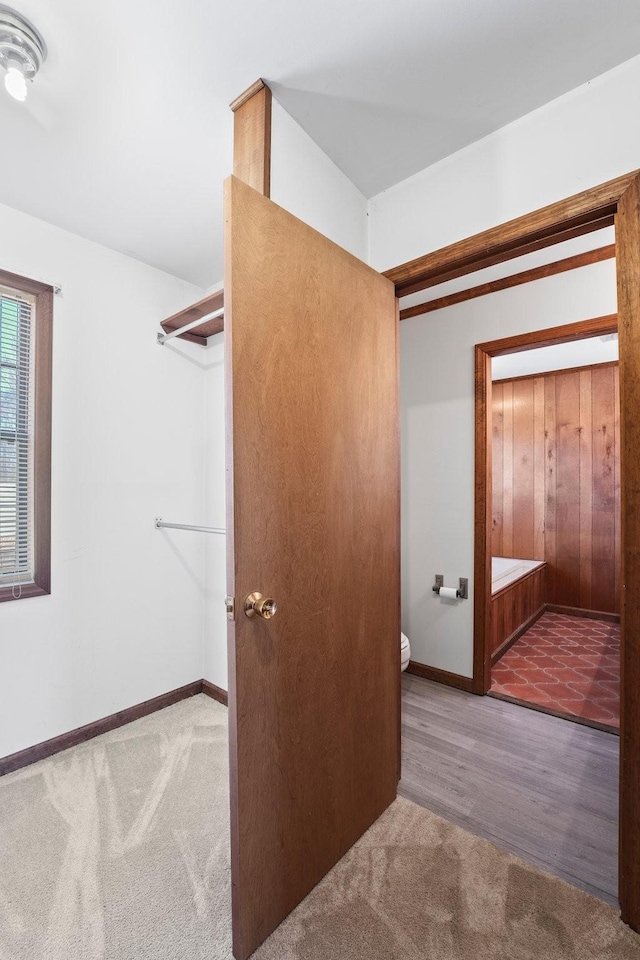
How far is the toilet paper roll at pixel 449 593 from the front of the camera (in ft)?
8.68

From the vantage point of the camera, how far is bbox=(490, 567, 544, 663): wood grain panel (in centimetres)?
299

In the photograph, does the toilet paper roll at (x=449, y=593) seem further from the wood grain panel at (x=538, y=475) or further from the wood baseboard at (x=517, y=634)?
the wood grain panel at (x=538, y=475)

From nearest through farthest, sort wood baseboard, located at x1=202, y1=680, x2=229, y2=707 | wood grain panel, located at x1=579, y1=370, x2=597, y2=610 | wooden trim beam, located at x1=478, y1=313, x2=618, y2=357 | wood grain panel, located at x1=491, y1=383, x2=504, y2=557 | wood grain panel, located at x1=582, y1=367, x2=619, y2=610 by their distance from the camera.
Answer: wooden trim beam, located at x1=478, y1=313, x2=618, y2=357 < wood baseboard, located at x1=202, y1=680, x2=229, y2=707 < wood grain panel, located at x1=582, y1=367, x2=619, y2=610 < wood grain panel, located at x1=579, y1=370, x2=597, y2=610 < wood grain panel, located at x1=491, y1=383, x2=504, y2=557

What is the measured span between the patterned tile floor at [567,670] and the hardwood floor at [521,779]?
7.3 inches

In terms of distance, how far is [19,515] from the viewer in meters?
1.94

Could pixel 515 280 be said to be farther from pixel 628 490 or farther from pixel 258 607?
pixel 258 607

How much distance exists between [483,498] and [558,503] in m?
2.18

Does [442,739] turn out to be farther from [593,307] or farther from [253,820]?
[593,307]

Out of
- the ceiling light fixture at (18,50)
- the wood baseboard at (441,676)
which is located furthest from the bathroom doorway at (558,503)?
the ceiling light fixture at (18,50)

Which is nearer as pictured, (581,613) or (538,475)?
(581,613)

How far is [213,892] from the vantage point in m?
1.32

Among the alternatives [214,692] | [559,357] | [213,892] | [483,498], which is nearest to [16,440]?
[214,692]

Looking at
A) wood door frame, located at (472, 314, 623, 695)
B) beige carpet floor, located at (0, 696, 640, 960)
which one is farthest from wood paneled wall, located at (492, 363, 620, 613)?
beige carpet floor, located at (0, 696, 640, 960)

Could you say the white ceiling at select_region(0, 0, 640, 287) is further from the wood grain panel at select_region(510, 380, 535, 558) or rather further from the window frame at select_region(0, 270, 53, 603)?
the wood grain panel at select_region(510, 380, 535, 558)
